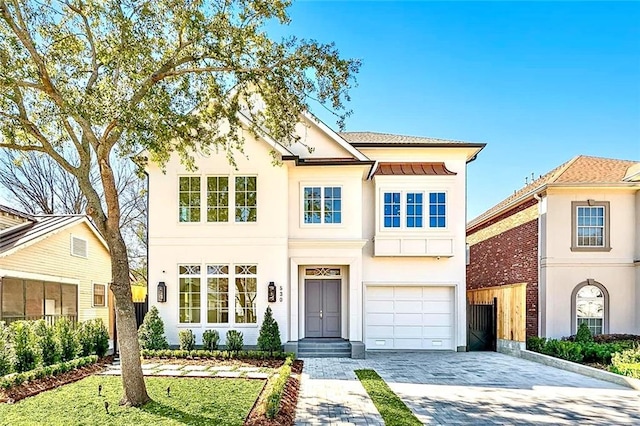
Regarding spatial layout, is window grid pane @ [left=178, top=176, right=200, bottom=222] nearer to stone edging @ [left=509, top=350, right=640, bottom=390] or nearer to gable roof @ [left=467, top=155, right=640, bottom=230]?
stone edging @ [left=509, top=350, right=640, bottom=390]

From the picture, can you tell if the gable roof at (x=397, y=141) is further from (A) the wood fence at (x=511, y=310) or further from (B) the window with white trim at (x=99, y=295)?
(B) the window with white trim at (x=99, y=295)

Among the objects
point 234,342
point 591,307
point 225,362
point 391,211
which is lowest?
point 225,362

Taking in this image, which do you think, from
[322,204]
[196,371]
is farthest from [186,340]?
[322,204]

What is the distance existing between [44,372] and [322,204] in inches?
344

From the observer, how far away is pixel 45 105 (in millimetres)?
9406

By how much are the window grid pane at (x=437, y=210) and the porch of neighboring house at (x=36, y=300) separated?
40.3ft

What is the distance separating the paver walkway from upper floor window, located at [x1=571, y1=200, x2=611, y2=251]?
10.7m

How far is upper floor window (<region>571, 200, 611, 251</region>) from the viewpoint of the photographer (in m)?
15.4

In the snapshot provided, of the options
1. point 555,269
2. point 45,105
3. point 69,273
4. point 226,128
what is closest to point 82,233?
point 69,273

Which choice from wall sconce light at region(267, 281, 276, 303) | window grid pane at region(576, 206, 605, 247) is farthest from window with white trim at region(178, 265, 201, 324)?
window grid pane at region(576, 206, 605, 247)

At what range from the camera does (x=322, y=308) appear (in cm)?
1580

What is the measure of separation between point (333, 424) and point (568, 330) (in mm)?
11040

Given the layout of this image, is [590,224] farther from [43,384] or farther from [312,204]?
[43,384]

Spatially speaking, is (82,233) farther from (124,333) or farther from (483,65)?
(483,65)
